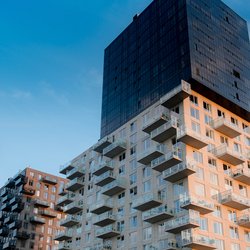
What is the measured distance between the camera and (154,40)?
76250 millimetres

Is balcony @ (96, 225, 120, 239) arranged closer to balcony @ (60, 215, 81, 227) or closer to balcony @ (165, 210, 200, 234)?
balcony @ (60, 215, 81, 227)

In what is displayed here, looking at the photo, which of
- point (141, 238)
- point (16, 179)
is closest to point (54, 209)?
point (16, 179)

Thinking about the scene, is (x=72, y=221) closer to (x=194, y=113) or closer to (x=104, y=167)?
(x=104, y=167)

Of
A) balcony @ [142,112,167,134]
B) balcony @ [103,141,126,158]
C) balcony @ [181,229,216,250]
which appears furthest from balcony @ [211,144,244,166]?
balcony @ [103,141,126,158]

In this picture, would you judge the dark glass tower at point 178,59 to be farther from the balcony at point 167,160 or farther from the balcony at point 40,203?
the balcony at point 40,203

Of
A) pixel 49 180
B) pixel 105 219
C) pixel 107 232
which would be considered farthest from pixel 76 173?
pixel 49 180

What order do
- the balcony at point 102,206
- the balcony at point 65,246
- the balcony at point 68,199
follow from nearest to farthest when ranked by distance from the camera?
the balcony at point 102,206 → the balcony at point 65,246 → the balcony at point 68,199

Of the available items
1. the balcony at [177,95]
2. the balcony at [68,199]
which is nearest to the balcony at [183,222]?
the balcony at [177,95]

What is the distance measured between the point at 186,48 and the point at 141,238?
31574mm

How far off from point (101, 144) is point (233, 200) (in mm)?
28904

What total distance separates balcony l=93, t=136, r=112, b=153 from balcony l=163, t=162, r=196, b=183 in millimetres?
20265

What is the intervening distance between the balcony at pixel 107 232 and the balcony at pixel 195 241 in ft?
54.1

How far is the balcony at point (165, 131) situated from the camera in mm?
60213

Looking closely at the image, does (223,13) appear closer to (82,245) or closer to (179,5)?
(179,5)
